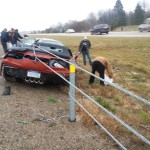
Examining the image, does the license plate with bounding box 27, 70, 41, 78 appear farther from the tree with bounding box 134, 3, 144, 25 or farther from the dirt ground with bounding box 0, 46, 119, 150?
the tree with bounding box 134, 3, 144, 25

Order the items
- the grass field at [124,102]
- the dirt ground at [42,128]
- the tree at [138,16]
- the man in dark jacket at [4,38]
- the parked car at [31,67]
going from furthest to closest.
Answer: the tree at [138,16] → the man in dark jacket at [4,38] → the parked car at [31,67] → the grass field at [124,102] → the dirt ground at [42,128]

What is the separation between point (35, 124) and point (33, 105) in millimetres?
1119

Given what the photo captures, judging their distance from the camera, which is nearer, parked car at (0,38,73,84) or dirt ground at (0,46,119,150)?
dirt ground at (0,46,119,150)

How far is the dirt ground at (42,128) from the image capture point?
456cm

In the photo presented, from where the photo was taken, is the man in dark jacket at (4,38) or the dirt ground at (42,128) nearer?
the dirt ground at (42,128)

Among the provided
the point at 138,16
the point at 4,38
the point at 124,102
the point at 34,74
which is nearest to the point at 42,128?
the point at 34,74

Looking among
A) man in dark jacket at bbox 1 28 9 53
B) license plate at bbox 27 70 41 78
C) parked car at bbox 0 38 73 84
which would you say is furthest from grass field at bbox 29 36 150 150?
man in dark jacket at bbox 1 28 9 53

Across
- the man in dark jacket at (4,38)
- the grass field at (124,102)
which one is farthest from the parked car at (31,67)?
the man in dark jacket at (4,38)

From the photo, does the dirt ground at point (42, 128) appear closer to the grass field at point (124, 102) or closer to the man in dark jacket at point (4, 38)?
the grass field at point (124, 102)

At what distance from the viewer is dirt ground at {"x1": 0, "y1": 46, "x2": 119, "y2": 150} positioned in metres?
4.56

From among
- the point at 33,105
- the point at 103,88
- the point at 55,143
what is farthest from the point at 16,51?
the point at 55,143

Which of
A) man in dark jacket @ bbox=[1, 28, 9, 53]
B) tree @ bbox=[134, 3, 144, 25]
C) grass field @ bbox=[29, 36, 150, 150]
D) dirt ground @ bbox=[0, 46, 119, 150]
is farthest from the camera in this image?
tree @ bbox=[134, 3, 144, 25]

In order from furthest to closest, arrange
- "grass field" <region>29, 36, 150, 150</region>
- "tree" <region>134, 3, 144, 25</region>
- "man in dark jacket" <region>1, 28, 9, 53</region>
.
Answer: "tree" <region>134, 3, 144, 25</region>, "man in dark jacket" <region>1, 28, 9, 53</region>, "grass field" <region>29, 36, 150, 150</region>

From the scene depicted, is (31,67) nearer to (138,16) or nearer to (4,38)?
(4,38)
